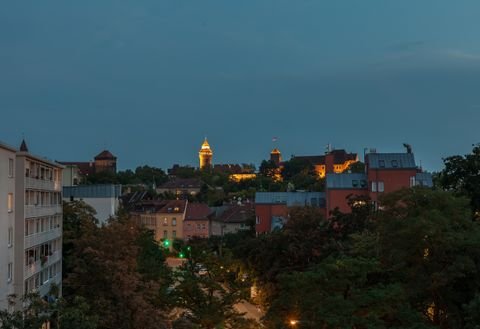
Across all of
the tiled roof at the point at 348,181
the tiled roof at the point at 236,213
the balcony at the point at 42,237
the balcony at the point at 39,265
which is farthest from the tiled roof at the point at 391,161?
the tiled roof at the point at 236,213

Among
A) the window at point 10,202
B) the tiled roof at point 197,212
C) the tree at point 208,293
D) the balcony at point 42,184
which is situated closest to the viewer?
the window at point 10,202

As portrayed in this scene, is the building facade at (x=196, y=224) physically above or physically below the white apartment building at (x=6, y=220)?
below

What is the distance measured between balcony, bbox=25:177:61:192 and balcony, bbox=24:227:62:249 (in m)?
2.85

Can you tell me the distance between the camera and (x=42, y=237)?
45.2 m

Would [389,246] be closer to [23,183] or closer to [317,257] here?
[317,257]

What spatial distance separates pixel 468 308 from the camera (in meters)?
24.1

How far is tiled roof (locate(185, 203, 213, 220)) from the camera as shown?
120 m

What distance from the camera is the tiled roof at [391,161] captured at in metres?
61.8

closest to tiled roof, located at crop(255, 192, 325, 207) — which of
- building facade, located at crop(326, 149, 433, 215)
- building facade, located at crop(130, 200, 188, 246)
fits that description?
building facade, located at crop(326, 149, 433, 215)

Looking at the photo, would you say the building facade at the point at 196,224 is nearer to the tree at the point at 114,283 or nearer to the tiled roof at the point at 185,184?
the tiled roof at the point at 185,184

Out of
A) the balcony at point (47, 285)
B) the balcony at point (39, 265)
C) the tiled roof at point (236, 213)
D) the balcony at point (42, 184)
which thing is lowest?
the balcony at point (47, 285)

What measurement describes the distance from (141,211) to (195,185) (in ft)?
172

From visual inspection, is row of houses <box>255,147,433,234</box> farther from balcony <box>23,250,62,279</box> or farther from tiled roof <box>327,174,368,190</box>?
balcony <box>23,250,62,279</box>

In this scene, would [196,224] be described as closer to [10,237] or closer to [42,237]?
[42,237]
